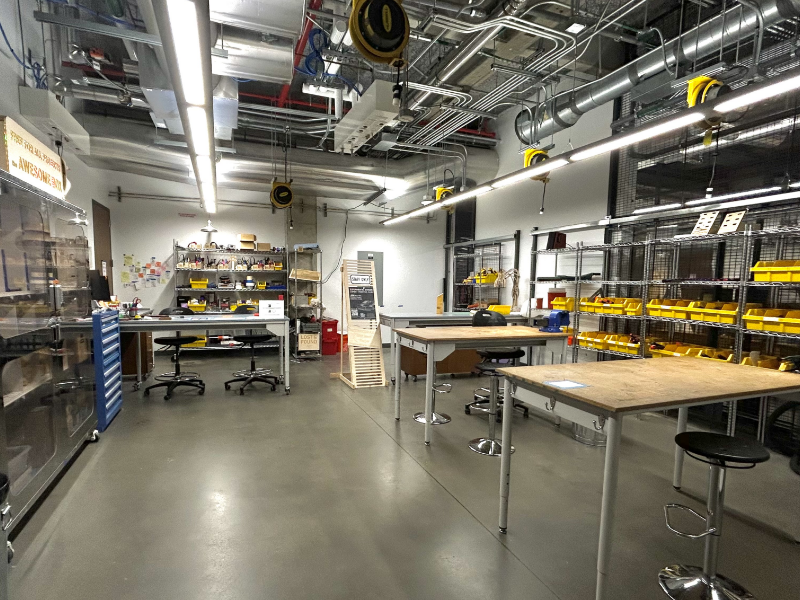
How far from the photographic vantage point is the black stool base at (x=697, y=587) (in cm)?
188

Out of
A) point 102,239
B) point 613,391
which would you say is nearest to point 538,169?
point 613,391

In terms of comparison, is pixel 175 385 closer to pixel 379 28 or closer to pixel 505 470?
pixel 505 470

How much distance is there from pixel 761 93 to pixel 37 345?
Answer: 4.71m

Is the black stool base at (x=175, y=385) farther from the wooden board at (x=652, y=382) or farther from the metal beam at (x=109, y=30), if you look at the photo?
the wooden board at (x=652, y=382)

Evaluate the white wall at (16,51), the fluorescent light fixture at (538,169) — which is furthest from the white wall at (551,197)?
the white wall at (16,51)

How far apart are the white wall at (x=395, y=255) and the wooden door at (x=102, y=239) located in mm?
3822

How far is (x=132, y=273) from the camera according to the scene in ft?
25.0

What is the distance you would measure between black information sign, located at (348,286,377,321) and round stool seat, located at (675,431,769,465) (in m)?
4.32

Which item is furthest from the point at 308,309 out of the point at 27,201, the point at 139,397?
the point at 27,201

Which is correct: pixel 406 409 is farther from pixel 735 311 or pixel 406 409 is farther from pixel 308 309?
pixel 308 309

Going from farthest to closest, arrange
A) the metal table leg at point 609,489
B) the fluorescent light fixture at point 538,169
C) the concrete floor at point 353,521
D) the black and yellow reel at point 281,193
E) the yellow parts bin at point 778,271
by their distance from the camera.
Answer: the black and yellow reel at point 281,193
the fluorescent light fixture at point 538,169
the yellow parts bin at point 778,271
the concrete floor at point 353,521
the metal table leg at point 609,489

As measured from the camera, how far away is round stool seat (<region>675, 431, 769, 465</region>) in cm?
170

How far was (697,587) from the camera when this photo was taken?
1924mm

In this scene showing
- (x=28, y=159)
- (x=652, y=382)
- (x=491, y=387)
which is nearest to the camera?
(x=652, y=382)
